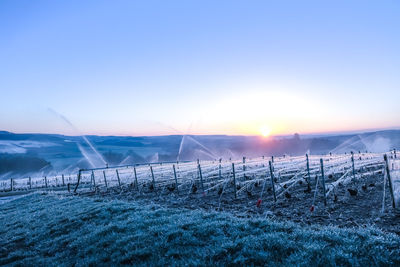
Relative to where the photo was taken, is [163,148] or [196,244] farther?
[163,148]

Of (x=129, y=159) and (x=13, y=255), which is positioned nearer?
(x=13, y=255)

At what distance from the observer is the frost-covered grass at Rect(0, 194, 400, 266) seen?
407 centimetres

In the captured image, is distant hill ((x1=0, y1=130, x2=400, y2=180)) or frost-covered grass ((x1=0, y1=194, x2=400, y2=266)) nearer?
frost-covered grass ((x1=0, y1=194, x2=400, y2=266))

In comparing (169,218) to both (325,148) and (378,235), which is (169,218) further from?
(325,148)

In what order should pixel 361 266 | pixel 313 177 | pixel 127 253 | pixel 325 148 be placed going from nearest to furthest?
pixel 361 266
pixel 127 253
pixel 313 177
pixel 325 148

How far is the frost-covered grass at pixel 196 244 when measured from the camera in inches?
160

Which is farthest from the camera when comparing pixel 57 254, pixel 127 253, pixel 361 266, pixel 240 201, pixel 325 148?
pixel 325 148

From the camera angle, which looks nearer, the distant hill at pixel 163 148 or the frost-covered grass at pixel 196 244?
the frost-covered grass at pixel 196 244

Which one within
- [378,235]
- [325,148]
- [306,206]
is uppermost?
[378,235]

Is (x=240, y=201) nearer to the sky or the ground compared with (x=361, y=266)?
nearer to the ground

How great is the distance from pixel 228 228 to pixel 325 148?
12624 cm

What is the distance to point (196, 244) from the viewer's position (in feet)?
16.9

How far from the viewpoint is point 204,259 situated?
434 centimetres

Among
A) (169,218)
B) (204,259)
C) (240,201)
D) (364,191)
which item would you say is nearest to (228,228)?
(204,259)
